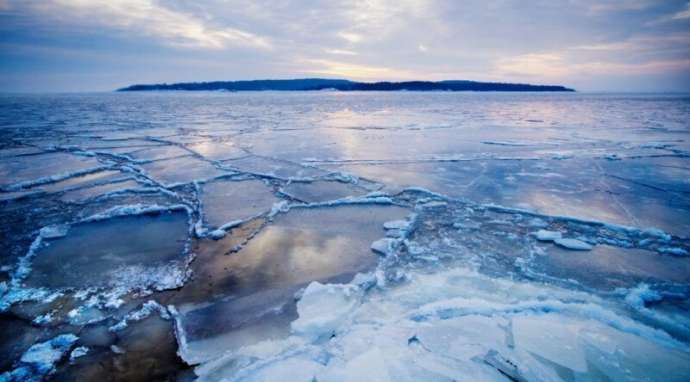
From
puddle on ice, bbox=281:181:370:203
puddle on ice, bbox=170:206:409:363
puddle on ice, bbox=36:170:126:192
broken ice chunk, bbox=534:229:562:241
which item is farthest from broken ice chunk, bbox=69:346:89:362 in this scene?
puddle on ice, bbox=36:170:126:192

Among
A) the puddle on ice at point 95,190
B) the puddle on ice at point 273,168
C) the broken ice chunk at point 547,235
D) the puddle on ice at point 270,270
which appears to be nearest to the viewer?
the puddle on ice at point 270,270

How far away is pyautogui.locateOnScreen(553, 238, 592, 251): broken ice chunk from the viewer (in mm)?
3209

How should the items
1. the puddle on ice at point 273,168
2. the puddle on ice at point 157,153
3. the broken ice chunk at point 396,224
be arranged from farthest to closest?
the puddle on ice at point 157,153 < the puddle on ice at point 273,168 < the broken ice chunk at point 396,224

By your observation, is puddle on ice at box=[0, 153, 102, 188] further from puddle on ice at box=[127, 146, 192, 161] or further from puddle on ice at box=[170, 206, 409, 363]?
puddle on ice at box=[170, 206, 409, 363]

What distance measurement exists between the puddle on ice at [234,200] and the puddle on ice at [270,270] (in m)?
0.48

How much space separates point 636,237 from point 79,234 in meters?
5.79

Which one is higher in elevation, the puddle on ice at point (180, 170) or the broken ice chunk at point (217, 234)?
the puddle on ice at point (180, 170)

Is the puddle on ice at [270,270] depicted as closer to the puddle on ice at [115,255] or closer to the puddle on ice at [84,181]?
the puddle on ice at [115,255]

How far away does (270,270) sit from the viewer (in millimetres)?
2873

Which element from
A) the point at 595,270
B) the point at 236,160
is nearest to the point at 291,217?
the point at 595,270

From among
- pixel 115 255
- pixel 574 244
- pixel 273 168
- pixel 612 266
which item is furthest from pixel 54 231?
pixel 612 266

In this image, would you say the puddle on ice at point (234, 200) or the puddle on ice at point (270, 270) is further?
the puddle on ice at point (234, 200)

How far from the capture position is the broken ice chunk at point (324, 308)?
217cm

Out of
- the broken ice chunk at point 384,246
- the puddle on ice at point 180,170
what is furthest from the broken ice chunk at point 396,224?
the puddle on ice at point 180,170
